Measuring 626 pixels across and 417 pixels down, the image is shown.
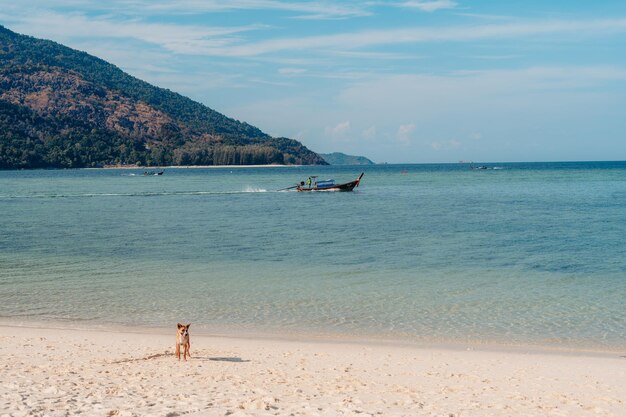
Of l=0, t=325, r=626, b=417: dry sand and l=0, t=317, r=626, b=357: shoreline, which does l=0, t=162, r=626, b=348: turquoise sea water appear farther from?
l=0, t=325, r=626, b=417: dry sand

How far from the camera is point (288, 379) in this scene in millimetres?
10125

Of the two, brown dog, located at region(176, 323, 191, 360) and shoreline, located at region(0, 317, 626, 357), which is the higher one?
brown dog, located at region(176, 323, 191, 360)

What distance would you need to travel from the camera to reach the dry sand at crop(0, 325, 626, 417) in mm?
8438

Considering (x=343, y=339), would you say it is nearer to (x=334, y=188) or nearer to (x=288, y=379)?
(x=288, y=379)

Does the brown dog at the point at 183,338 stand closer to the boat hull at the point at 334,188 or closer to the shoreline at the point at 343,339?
the shoreline at the point at 343,339

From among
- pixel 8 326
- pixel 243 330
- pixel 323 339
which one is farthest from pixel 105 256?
pixel 323 339

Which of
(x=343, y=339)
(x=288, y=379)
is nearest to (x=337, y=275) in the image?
(x=343, y=339)

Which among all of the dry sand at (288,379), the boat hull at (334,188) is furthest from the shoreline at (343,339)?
the boat hull at (334,188)

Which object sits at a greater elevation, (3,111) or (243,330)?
(3,111)

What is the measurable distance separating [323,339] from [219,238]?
18.0 m

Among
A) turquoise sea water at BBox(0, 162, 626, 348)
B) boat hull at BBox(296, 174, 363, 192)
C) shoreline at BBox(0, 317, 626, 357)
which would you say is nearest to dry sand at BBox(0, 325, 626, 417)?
shoreline at BBox(0, 317, 626, 357)

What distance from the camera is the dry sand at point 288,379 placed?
8438 mm

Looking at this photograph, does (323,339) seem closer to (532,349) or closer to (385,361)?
(385,361)

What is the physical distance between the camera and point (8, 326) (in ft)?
47.3
